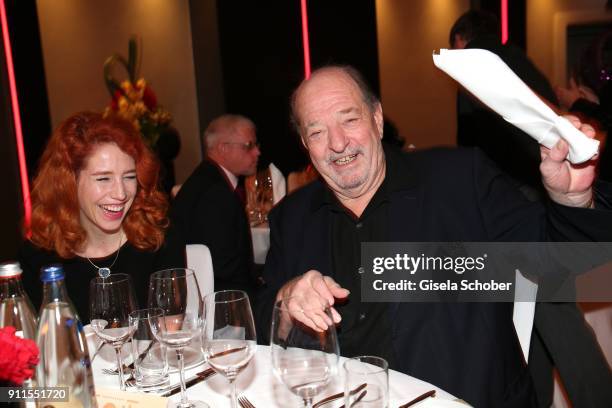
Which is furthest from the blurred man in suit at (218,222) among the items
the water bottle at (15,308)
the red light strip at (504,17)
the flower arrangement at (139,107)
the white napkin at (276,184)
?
the red light strip at (504,17)

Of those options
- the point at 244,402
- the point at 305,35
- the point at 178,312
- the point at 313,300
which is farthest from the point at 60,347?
the point at 305,35

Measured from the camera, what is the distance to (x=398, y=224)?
1.92m

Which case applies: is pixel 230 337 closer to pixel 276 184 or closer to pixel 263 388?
pixel 263 388

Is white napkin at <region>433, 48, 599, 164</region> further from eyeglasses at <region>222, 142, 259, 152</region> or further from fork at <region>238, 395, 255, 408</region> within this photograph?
eyeglasses at <region>222, 142, 259, 152</region>

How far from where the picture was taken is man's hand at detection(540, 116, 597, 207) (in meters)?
1.49

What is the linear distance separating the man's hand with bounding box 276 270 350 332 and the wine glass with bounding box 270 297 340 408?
11 millimetres

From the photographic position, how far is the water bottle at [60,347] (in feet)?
3.92

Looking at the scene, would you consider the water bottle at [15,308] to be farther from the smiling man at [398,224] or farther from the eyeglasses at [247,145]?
the eyeglasses at [247,145]

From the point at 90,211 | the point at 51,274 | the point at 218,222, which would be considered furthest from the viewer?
the point at 218,222

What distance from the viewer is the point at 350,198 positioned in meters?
2.05

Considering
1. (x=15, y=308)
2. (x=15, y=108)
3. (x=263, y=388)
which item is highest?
(x=15, y=108)

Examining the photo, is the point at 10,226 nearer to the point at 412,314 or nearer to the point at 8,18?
the point at 8,18

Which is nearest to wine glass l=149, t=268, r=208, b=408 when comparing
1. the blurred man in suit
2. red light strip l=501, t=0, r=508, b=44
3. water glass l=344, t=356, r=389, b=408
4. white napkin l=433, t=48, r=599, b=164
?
water glass l=344, t=356, r=389, b=408

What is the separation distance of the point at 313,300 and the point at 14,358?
605mm
